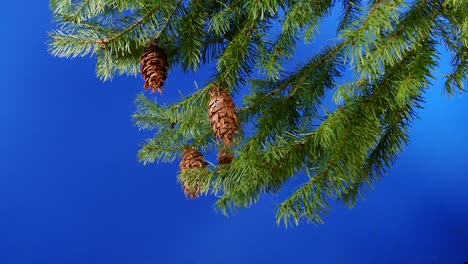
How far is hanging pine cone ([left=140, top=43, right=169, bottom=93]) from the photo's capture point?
0.55 meters

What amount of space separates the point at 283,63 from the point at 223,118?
101 mm

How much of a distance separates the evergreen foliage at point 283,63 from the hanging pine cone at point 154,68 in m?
0.01

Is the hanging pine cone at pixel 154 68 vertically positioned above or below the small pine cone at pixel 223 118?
above

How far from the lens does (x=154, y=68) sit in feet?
1.79

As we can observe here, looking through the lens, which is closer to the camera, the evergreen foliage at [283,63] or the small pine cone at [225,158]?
the evergreen foliage at [283,63]

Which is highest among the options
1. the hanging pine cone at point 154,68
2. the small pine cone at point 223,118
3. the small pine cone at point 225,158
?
the hanging pine cone at point 154,68

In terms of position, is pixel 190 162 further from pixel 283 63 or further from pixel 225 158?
pixel 283 63

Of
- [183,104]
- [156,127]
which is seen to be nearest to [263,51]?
[183,104]

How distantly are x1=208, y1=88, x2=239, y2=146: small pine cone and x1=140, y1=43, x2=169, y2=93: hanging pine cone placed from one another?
66mm

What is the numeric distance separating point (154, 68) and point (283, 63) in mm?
125

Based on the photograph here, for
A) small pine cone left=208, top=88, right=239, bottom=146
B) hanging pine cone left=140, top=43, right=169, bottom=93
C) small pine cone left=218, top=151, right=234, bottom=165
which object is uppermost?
hanging pine cone left=140, top=43, right=169, bottom=93

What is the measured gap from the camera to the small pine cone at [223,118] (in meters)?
0.51

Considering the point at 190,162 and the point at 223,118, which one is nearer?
the point at 223,118

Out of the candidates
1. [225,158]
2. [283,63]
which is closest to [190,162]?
[225,158]
